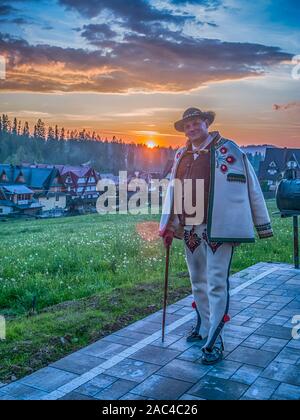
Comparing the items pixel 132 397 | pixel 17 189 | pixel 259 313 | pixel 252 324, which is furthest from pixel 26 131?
pixel 132 397

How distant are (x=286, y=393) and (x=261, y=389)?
22cm

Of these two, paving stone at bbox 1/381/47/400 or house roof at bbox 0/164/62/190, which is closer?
paving stone at bbox 1/381/47/400

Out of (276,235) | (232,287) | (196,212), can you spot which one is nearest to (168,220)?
(196,212)

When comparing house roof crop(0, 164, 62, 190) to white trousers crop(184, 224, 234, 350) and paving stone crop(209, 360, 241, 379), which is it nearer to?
white trousers crop(184, 224, 234, 350)

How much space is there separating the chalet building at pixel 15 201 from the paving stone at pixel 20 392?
145 feet

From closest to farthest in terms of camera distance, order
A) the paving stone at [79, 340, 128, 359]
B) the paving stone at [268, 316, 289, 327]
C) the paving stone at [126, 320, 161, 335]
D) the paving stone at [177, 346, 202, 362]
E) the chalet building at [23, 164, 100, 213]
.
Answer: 1. the paving stone at [177, 346, 202, 362]
2. the paving stone at [79, 340, 128, 359]
3. the paving stone at [126, 320, 161, 335]
4. the paving stone at [268, 316, 289, 327]
5. the chalet building at [23, 164, 100, 213]

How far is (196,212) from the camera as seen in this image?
17.2ft

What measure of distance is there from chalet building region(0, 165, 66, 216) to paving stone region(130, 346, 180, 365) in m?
46.0

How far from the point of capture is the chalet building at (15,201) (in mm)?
47481

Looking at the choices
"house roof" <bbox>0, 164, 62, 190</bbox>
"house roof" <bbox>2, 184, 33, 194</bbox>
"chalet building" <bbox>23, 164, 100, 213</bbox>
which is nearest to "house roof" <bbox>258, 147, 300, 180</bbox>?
"chalet building" <bbox>23, 164, 100, 213</bbox>

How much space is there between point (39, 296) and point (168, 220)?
11.4 feet

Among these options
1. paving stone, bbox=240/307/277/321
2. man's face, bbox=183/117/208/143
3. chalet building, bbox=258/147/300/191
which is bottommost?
paving stone, bbox=240/307/277/321

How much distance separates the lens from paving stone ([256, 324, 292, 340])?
18.6 ft

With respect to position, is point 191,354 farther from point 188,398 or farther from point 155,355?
point 188,398
